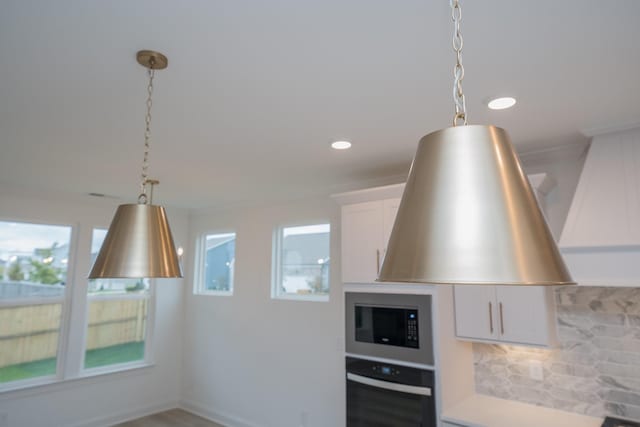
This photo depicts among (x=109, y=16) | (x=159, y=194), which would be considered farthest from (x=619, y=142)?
(x=159, y=194)

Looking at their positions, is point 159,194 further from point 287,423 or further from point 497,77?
point 497,77

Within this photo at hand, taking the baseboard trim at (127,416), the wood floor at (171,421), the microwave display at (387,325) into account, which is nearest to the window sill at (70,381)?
the baseboard trim at (127,416)

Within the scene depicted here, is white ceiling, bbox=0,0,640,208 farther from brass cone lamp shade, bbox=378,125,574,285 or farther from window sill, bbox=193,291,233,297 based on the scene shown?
window sill, bbox=193,291,233,297

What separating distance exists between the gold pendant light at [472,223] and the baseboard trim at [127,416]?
506cm

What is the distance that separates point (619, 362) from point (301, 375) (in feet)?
8.72

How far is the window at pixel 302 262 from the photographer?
4016 mm

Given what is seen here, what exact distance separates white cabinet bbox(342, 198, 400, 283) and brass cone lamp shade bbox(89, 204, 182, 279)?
177cm

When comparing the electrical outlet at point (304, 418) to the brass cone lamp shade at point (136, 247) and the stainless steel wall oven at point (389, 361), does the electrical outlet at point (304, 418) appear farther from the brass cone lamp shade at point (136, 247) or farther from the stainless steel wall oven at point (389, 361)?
the brass cone lamp shade at point (136, 247)

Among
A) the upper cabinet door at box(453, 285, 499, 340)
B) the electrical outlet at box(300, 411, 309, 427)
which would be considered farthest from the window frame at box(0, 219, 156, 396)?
the upper cabinet door at box(453, 285, 499, 340)

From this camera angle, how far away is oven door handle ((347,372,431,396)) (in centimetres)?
260

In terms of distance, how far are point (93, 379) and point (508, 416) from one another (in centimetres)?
A: 430

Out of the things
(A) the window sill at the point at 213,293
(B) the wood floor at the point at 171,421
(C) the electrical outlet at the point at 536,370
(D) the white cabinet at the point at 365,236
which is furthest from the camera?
(A) the window sill at the point at 213,293

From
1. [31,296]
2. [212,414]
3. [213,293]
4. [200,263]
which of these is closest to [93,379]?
[31,296]

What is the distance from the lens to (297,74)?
1726mm
